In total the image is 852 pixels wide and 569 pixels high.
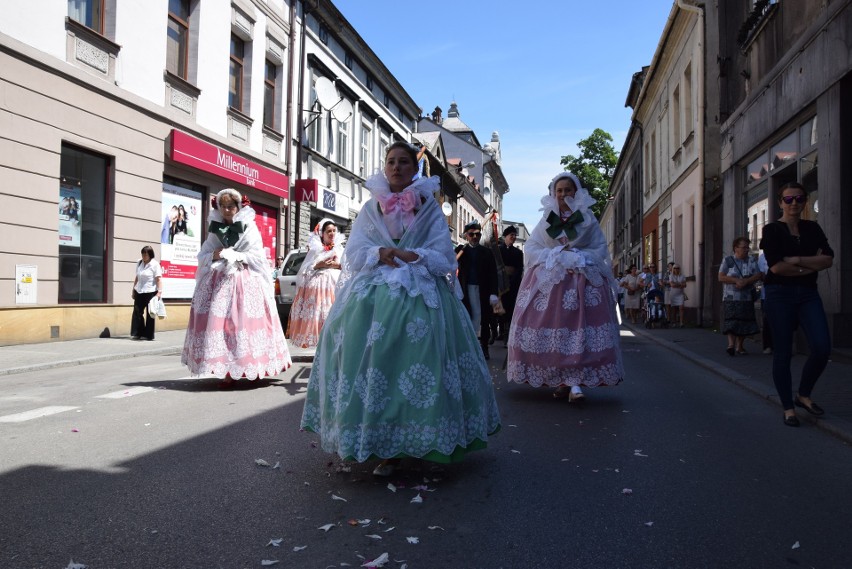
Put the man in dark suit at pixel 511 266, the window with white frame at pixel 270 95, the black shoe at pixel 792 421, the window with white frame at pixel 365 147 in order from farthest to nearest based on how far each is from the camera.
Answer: the window with white frame at pixel 365 147, the window with white frame at pixel 270 95, the man in dark suit at pixel 511 266, the black shoe at pixel 792 421

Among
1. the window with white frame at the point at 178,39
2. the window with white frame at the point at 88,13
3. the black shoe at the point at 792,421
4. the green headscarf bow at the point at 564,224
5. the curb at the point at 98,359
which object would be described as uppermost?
the window with white frame at the point at 178,39

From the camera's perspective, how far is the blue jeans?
5379 mm

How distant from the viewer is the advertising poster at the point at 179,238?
51.6ft

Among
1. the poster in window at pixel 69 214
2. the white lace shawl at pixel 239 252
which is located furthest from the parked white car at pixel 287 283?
the white lace shawl at pixel 239 252

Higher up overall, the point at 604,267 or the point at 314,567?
the point at 604,267

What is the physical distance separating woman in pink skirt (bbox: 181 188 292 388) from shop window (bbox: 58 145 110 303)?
671 centimetres

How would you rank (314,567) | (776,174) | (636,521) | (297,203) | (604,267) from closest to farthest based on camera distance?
(314,567) < (636,521) < (604,267) < (776,174) < (297,203)

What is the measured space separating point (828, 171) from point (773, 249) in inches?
216

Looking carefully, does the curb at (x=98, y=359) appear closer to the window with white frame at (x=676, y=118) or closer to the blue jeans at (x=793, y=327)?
the blue jeans at (x=793, y=327)

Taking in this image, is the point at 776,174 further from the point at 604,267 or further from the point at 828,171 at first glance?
the point at 604,267

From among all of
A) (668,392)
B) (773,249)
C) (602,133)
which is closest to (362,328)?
(773,249)

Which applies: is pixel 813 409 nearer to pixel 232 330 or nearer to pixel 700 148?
pixel 232 330

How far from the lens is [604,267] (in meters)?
6.63

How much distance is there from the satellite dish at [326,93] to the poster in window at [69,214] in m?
10.8
